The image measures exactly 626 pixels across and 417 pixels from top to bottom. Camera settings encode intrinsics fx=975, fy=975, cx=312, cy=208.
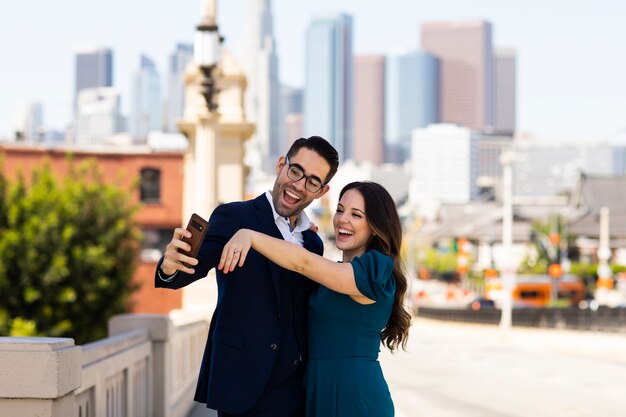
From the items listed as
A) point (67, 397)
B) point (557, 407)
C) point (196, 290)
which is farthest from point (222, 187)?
point (67, 397)

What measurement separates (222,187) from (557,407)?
8.91 m

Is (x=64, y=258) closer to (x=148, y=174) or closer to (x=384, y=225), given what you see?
(x=148, y=174)

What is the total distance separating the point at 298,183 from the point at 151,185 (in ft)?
144

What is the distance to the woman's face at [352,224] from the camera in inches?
186

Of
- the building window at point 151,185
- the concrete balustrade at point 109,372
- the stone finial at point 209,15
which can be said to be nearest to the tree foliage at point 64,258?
the concrete balustrade at point 109,372

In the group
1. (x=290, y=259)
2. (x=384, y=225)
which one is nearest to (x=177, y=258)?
(x=290, y=259)

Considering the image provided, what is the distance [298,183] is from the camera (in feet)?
15.2

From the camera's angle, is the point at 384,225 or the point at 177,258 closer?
the point at 177,258

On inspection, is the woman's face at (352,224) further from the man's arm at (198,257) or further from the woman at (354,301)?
the man's arm at (198,257)

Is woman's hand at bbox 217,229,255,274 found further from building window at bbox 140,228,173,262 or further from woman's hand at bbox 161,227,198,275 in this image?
building window at bbox 140,228,173,262

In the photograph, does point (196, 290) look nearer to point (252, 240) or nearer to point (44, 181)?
point (252, 240)

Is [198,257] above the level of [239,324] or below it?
above

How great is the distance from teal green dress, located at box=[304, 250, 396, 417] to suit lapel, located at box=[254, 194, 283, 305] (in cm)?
25

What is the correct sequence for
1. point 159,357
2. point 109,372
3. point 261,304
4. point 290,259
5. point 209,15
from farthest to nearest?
point 209,15 < point 159,357 < point 109,372 < point 261,304 < point 290,259
